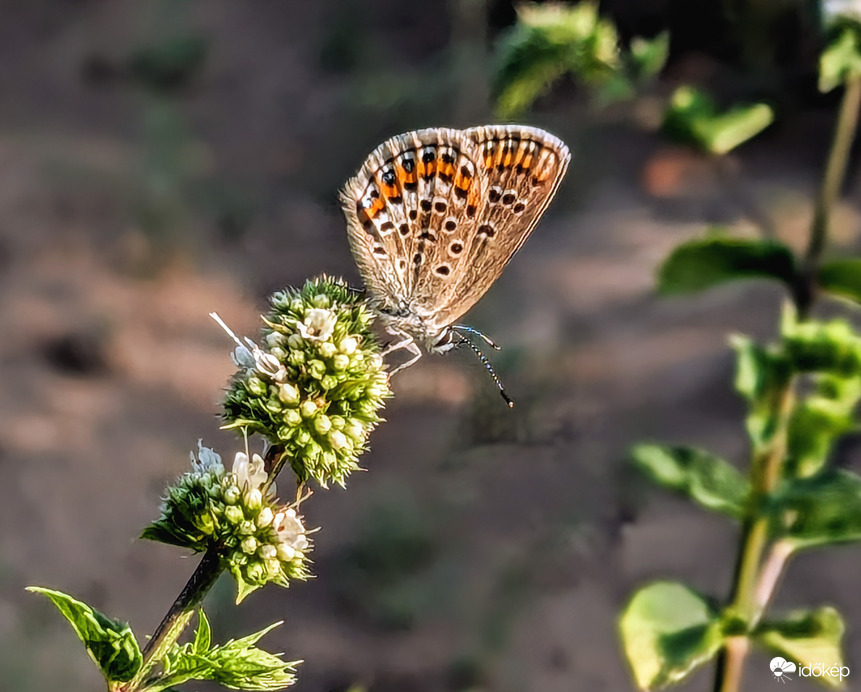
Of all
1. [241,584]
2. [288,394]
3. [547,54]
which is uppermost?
[547,54]

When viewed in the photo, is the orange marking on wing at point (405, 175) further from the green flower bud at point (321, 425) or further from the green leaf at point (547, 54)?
the green leaf at point (547, 54)

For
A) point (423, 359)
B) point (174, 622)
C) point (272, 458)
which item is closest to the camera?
point (174, 622)

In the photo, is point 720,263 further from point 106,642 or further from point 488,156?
point 106,642

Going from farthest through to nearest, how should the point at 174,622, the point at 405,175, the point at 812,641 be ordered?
the point at 812,641
the point at 405,175
the point at 174,622

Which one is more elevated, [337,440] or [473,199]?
[473,199]

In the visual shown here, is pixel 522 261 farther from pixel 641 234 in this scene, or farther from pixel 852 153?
pixel 852 153

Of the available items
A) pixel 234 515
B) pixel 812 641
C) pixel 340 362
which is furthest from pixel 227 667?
pixel 812 641

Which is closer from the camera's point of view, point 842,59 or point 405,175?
point 405,175
